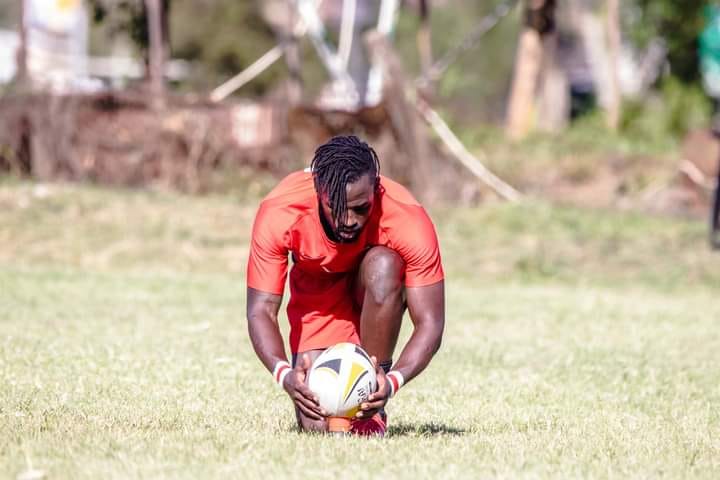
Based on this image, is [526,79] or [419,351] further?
[526,79]

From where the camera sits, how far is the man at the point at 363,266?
7.00 meters

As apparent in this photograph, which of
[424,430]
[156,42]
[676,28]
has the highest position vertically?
[676,28]

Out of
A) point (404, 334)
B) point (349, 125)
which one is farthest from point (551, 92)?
point (404, 334)

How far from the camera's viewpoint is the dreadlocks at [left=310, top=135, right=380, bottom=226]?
265 inches

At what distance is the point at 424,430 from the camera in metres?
7.72

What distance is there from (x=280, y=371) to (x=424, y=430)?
1130mm

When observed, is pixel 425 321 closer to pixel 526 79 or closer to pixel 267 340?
pixel 267 340

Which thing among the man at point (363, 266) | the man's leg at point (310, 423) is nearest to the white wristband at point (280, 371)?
the man at point (363, 266)

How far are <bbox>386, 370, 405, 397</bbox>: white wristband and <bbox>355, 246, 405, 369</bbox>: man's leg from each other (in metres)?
0.34

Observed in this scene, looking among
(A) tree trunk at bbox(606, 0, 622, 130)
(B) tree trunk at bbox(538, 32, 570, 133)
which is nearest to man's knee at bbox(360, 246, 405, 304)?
(B) tree trunk at bbox(538, 32, 570, 133)

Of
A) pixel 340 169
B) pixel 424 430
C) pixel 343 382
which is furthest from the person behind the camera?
Answer: pixel 424 430

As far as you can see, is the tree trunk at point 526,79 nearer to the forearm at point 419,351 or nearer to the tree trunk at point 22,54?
the tree trunk at point 22,54

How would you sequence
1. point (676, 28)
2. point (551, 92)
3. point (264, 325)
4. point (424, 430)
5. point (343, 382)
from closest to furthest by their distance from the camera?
point (343, 382)
point (264, 325)
point (424, 430)
point (551, 92)
point (676, 28)

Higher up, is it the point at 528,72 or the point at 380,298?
the point at 528,72
